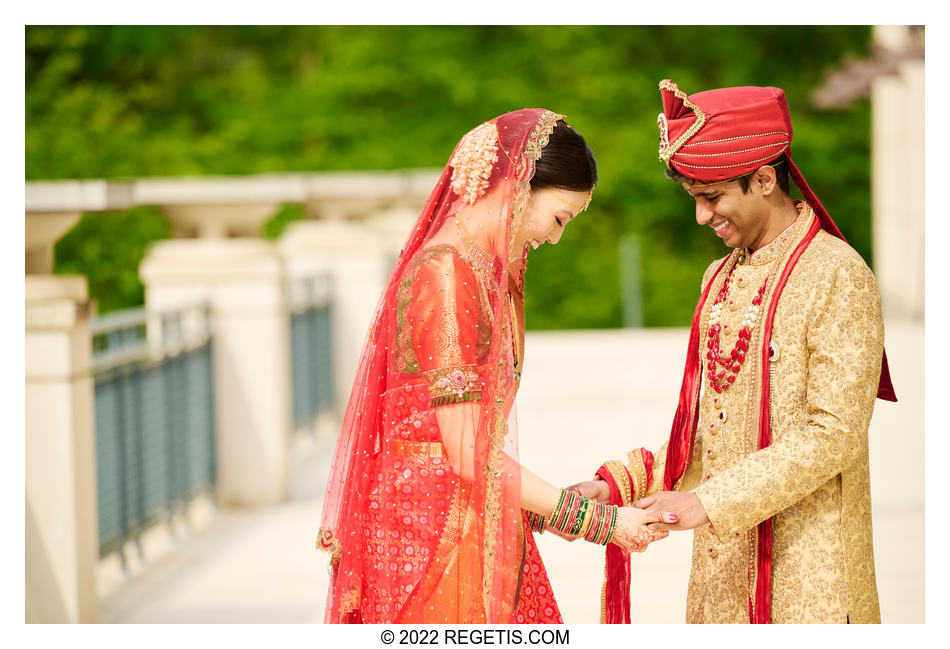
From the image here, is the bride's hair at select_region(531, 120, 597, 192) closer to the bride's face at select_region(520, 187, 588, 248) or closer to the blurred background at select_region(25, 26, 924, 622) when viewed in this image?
the bride's face at select_region(520, 187, 588, 248)

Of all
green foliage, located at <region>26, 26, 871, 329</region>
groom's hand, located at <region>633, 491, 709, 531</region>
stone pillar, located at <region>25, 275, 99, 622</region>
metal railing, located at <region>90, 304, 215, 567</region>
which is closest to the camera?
groom's hand, located at <region>633, 491, 709, 531</region>

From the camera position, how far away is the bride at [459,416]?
2350 millimetres

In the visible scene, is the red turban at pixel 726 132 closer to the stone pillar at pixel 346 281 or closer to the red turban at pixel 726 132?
the red turban at pixel 726 132

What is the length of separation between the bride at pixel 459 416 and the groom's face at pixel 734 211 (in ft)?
0.82

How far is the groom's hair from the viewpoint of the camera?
7.86 ft

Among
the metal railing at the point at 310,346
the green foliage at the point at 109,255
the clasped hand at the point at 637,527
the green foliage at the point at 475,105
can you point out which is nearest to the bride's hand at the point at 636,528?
the clasped hand at the point at 637,527

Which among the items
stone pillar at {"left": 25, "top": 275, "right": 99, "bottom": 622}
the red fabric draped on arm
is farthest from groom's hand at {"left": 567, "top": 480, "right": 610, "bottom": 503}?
stone pillar at {"left": 25, "top": 275, "right": 99, "bottom": 622}

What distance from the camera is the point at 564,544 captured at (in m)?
5.12

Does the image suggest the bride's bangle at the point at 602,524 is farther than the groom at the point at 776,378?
Yes

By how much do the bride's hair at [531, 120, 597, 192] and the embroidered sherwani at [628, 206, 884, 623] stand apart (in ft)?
1.39

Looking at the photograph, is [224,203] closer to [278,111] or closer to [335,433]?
[335,433]

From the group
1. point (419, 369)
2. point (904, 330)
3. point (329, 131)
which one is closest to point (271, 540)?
point (419, 369)

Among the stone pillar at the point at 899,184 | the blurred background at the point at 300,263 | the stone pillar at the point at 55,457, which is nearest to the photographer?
the stone pillar at the point at 55,457
